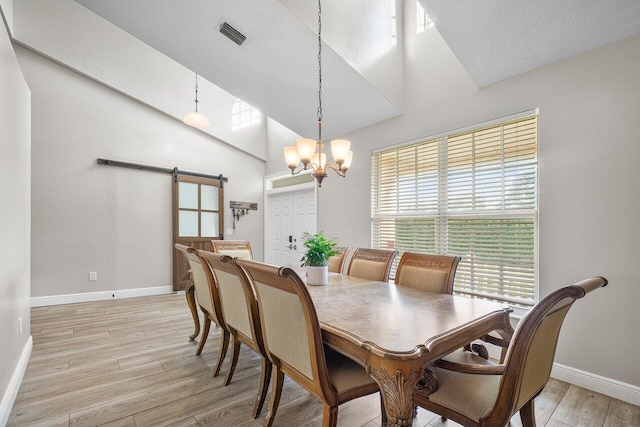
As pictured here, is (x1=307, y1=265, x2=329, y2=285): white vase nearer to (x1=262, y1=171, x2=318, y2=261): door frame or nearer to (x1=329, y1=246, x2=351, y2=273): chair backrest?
(x1=329, y1=246, x2=351, y2=273): chair backrest

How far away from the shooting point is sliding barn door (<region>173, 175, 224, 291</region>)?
16.9ft

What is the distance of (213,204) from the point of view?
5.64m

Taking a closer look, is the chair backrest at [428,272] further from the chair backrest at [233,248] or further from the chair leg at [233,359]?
the chair backrest at [233,248]

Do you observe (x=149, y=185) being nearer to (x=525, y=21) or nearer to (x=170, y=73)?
(x=170, y=73)

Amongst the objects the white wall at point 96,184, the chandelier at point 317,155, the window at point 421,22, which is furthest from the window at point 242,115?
the chandelier at point 317,155

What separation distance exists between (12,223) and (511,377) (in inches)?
124

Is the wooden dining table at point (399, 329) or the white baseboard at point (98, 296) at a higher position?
the wooden dining table at point (399, 329)

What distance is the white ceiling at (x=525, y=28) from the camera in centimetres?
205

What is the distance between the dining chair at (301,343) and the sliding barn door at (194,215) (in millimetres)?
3933

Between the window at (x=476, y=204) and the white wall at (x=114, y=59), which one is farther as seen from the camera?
the white wall at (x=114, y=59)

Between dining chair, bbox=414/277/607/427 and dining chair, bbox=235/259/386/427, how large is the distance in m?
0.34

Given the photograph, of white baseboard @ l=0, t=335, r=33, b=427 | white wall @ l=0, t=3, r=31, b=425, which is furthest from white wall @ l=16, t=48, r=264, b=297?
white baseboard @ l=0, t=335, r=33, b=427

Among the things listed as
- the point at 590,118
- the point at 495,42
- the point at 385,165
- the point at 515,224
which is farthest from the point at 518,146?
the point at 385,165

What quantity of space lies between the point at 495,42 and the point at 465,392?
2598 mm
